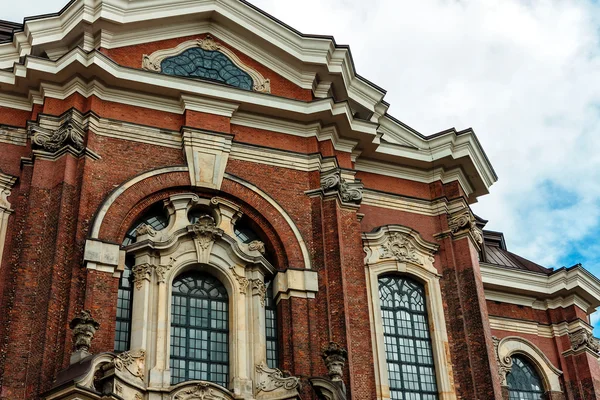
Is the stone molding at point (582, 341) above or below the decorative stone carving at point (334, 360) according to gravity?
above

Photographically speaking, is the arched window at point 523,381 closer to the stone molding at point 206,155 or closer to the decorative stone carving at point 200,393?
the stone molding at point 206,155

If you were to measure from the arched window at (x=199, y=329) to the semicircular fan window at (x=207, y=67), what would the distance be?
574 centimetres

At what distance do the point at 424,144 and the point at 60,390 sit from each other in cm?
1298

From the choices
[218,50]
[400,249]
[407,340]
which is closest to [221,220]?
[400,249]

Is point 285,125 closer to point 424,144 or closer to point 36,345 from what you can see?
point 424,144

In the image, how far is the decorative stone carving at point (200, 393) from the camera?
1930 centimetres

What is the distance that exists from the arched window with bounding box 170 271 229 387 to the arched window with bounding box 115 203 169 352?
0.96 metres

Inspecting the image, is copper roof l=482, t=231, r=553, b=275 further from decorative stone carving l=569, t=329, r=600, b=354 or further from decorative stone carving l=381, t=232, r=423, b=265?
decorative stone carving l=381, t=232, r=423, b=265

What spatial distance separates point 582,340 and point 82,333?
1878 cm

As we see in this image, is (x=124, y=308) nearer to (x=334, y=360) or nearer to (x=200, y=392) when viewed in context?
(x=200, y=392)

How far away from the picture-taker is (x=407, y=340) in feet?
78.5

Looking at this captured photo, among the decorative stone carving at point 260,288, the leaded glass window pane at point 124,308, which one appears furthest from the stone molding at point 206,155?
the leaded glass window pane at point 124,308

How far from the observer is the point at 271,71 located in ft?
83.4

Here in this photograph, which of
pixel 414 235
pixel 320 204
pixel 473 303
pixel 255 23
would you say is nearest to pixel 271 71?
pixel 255 23
